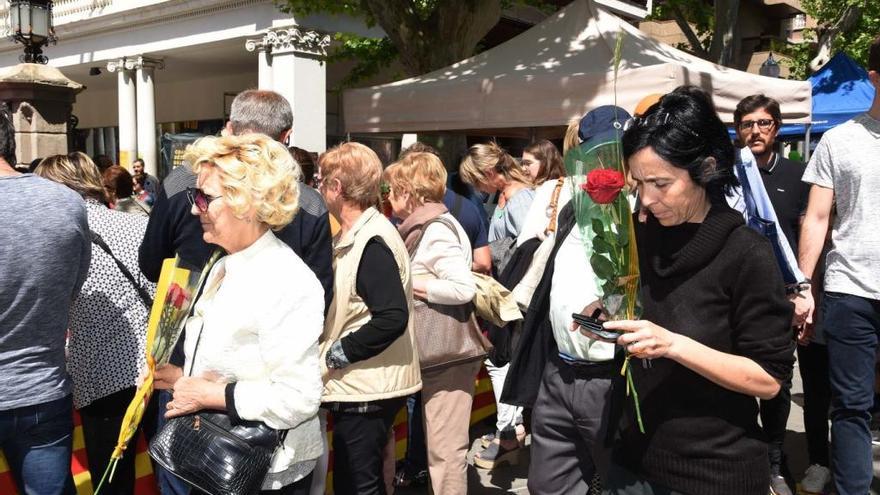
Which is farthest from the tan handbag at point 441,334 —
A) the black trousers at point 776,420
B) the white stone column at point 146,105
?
the white stone column at point 146,105

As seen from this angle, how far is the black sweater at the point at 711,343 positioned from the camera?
1969 mm

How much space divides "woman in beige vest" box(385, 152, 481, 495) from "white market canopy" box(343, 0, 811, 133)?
2.70 meters

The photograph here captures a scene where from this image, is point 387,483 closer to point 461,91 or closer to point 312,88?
point 461,91

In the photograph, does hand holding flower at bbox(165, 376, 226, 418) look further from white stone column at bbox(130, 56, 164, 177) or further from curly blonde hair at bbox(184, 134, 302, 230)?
white stone column at bbox(130, 56, 164, 177)

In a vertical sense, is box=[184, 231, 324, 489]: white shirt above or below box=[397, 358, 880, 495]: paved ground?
above

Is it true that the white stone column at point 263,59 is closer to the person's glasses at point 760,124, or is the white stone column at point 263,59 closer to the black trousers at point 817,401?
the person's glasses at point 760,124

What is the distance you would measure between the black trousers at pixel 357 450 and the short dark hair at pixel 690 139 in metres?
1.52

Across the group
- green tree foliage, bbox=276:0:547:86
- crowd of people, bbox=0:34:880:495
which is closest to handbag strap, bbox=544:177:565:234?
crowd of people, bbox=0:34:880:495

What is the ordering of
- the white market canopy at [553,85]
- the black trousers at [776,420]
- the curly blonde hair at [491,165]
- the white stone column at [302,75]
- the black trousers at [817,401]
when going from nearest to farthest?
the black trousers at [776,420] → the black trousers at [817,401] → the curly blonde hair at [491,165] → the white market canopy at [553,85] → the white stone column at [302,75]

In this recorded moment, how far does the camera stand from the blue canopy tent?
1064 centimetres

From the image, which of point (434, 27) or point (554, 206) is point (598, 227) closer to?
point (554, 206)

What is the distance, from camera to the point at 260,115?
315 cm

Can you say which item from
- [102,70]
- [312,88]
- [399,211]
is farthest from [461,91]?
[102,70]

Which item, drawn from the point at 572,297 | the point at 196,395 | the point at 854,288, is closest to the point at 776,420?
the point at 854,288
